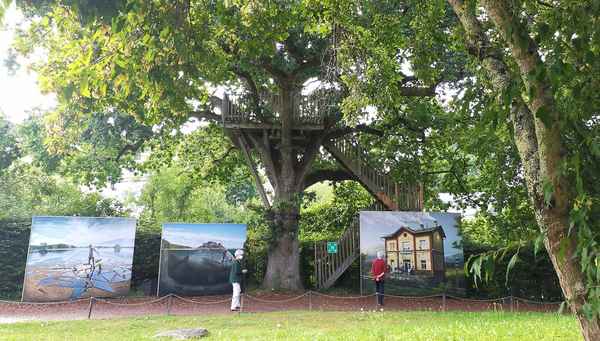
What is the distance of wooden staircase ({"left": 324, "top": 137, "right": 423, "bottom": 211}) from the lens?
56.1 feet

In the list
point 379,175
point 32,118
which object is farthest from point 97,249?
point 379,175

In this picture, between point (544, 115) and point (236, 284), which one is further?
point (236, 284)

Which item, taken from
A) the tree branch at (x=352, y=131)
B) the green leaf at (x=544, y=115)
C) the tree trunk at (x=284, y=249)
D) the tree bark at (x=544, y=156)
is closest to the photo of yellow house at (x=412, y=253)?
the tree trunk at (x=284, y=249)

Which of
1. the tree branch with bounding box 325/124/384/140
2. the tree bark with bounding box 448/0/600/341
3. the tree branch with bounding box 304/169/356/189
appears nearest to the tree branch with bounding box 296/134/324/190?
the tree branch with bounding box 325/124/384/140

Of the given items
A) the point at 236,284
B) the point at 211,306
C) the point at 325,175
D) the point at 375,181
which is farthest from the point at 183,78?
the point at 325,175

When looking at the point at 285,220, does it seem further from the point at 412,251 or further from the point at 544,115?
the point at 544,115

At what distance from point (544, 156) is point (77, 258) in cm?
1431

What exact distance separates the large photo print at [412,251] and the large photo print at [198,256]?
4.32 metres

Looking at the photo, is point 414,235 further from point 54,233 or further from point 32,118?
point 32,118

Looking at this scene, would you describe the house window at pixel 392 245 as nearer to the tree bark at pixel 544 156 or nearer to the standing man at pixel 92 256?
the standing man at pixel 92 256

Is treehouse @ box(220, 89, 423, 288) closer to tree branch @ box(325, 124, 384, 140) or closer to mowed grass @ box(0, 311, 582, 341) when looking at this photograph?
tree branch @ box(325, 124, 384, 140)

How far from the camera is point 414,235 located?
15438mm

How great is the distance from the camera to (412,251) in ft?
50.6

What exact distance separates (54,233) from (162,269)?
340 cm
